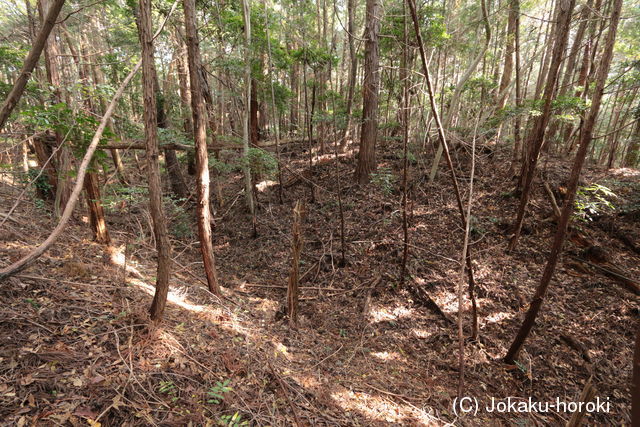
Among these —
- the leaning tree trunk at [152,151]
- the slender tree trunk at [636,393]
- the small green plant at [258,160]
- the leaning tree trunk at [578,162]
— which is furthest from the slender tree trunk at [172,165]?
the slender tree trunk at [636,393]

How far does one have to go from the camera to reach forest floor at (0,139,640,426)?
9.68ft

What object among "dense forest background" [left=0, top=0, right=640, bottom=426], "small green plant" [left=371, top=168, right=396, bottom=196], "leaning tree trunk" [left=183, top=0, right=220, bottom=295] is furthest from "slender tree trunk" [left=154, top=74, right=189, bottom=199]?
"small green plant" [left=371, top=168, right=396, bottom=196]

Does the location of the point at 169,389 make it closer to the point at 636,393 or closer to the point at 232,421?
the point at 232,421

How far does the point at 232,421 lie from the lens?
9.30 ft

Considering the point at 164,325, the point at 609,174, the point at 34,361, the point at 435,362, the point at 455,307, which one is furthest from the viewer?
the point at 609,174

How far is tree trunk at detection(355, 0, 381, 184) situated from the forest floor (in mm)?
953

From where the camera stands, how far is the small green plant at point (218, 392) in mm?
3043

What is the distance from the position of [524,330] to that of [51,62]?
9.82 metres

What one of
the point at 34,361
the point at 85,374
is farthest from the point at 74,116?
the point at 85,374

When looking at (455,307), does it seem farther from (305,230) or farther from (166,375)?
(166,375)

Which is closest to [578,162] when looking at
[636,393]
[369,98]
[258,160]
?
[636,393]

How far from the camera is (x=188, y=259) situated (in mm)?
8914

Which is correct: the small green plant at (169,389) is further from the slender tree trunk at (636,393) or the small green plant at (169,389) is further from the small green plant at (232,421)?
the slender tree trunk at (636,393)

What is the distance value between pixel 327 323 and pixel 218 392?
10.9 ft
